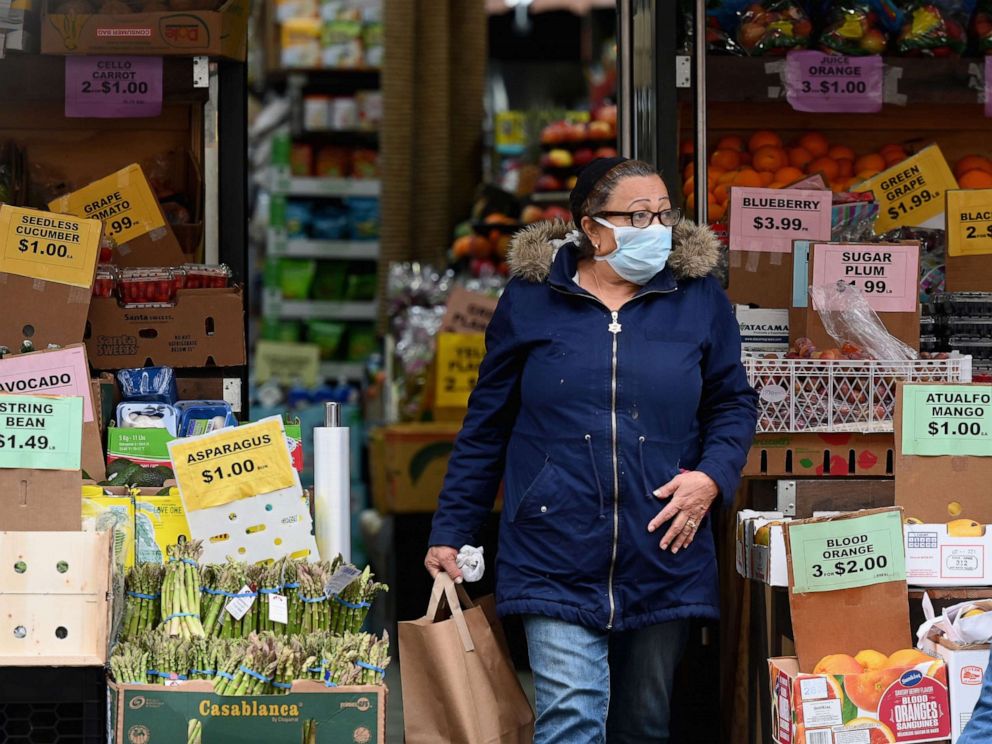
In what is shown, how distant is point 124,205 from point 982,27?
308 centimetres

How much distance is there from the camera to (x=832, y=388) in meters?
4.53

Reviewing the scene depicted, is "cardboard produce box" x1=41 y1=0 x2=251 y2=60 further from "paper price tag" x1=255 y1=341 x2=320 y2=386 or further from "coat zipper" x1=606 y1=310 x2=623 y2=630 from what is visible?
"paper price tag" x1=255 y1=341 x2=320 y2=386

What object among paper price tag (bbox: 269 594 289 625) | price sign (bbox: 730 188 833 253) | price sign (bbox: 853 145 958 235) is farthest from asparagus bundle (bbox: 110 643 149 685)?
price sign (bbox: 853 145 958 235)

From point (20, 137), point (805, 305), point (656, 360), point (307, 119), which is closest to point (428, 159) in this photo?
point (307, 119)

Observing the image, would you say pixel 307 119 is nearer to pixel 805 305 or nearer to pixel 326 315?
pixel 326 315

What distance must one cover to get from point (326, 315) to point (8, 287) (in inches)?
257

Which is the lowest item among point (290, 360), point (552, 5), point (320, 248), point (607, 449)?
point (607, 449)

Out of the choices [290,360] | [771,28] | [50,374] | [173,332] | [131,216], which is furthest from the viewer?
[290,360]

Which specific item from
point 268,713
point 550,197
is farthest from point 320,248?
point 268,713

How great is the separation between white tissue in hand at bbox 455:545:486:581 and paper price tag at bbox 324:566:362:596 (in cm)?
30

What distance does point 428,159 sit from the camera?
9805 millimetres

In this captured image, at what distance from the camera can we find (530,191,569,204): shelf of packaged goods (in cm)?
908

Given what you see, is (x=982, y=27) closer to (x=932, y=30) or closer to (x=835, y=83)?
(x=932, y=30)

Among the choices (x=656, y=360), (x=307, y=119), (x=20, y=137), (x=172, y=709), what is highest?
(x=307, y=119)
